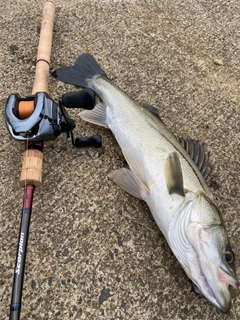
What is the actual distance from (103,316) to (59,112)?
1.30 m

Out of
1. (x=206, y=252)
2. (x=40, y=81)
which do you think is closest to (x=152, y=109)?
(x=40, y=81)

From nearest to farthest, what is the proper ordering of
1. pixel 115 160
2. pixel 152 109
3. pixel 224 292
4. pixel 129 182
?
pixel 224 292 → pixel 129 182 → pixel 115 160 → pixel 152 109

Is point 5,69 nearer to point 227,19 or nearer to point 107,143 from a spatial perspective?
point 107,143

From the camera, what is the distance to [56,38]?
343 cm

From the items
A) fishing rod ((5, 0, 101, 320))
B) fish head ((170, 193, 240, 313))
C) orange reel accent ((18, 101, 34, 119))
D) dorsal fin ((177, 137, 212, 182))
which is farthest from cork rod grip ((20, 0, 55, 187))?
dorsal fin ((177, 137, 212, 182))

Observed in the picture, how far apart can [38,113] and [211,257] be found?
1.34 m

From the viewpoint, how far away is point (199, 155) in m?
2.50

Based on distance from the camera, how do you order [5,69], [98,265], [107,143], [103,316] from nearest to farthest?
[103,316], [98,265], [107,143], [5,69]

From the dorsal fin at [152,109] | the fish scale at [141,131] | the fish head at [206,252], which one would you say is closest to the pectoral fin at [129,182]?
the fish scale at [141,131]

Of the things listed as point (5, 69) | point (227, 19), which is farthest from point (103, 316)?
point (227, 19)

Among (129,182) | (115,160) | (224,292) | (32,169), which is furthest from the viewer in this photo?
(115,160)

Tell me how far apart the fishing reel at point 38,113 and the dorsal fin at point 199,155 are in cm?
77

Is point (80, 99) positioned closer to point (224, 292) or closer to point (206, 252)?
point (206, 252)

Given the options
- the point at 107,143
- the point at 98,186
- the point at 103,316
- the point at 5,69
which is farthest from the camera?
the point at 5,69
